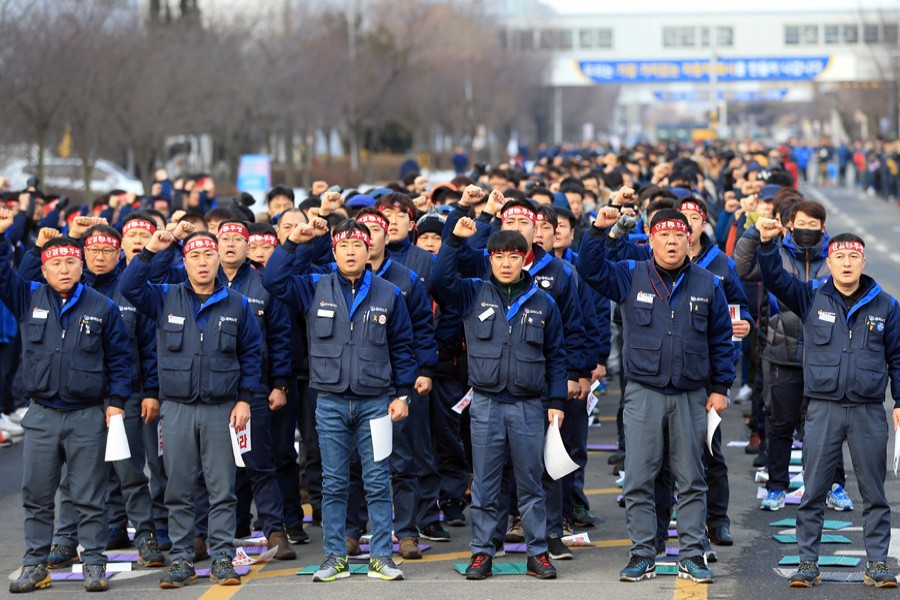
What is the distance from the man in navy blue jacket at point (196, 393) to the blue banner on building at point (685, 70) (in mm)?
78599

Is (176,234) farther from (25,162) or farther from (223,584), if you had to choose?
(25,162)

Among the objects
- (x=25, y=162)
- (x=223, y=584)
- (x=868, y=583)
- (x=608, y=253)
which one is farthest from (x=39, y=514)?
(x=25, y=162)

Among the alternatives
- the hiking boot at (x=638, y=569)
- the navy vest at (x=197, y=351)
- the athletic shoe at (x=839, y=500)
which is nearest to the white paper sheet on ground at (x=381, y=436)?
the navy vest at (x=197, y=351)

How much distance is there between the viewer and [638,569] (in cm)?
846

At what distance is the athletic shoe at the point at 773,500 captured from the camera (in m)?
10.2

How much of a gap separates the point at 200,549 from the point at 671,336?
326 centimetres

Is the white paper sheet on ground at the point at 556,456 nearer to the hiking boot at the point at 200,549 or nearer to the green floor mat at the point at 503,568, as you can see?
the green floor mat at the point at 503,568

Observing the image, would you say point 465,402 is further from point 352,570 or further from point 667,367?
point 667,367

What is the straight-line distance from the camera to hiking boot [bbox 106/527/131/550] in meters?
9.55

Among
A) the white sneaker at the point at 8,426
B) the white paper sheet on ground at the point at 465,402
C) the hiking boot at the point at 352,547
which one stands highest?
the white paper sheet on ground at the point at 465,402

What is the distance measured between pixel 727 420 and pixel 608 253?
225 inches

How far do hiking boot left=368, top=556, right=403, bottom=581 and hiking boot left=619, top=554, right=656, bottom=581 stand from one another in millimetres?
1314

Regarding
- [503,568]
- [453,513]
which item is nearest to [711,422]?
[503,568]

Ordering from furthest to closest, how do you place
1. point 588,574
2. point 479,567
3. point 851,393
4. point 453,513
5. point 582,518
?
point 453,513, point 582,518, point 588,574, point 479,567, point 851,393
